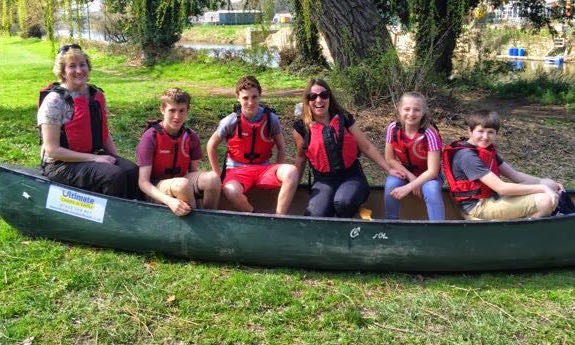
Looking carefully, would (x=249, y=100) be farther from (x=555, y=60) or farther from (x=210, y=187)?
(x=555, y=60)

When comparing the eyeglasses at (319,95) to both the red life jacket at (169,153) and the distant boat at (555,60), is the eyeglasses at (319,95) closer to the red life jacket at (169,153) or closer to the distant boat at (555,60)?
the red life jacket at (169,153)

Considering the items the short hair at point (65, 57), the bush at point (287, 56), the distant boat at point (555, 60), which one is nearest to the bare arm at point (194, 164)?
the short hair at point (65, 57)

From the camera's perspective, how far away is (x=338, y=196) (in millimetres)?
3885

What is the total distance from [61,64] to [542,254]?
3.11m

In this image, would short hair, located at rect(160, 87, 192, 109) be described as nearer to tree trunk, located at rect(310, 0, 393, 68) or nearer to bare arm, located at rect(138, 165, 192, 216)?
bare arm, located at rect(138, 165, 192, 216)

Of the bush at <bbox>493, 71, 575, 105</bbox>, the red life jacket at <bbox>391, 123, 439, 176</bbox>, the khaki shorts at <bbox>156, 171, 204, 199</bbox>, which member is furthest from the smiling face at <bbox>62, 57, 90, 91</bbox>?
the bush at <bbox>493, 71, 575, 105</bbox>

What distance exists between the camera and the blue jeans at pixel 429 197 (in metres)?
3.81

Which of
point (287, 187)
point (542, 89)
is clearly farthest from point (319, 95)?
point (542, 89)

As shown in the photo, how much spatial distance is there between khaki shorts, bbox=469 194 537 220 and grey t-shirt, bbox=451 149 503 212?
60 millimetres

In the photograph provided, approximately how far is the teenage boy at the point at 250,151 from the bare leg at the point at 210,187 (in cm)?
10

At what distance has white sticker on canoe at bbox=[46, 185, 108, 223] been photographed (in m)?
3.64

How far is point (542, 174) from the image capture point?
232 inches

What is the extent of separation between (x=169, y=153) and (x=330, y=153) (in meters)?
1.03

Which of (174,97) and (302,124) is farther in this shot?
(302,124)
